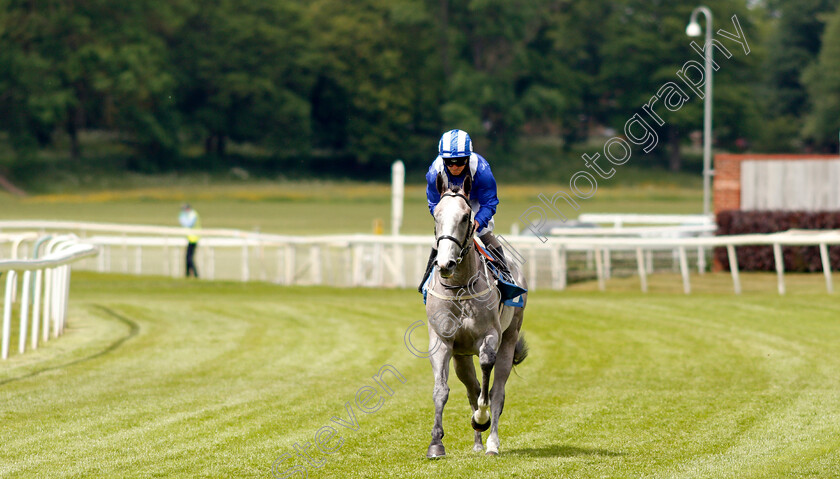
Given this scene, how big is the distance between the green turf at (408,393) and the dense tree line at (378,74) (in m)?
44.6

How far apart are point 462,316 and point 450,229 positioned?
601mm

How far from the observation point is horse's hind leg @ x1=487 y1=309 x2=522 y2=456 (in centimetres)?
622

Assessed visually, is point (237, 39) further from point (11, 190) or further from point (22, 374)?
point (22, 374)

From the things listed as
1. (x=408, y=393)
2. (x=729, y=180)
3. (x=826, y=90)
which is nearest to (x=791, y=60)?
(x=826, y=90)

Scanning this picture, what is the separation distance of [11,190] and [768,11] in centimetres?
6410

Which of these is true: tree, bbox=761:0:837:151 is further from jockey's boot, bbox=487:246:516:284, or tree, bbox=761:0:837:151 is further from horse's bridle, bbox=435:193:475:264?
horse's bridle, bbox=435:193:475:264

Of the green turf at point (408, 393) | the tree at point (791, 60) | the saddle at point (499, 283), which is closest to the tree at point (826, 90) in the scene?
the tree at point (791, 60)

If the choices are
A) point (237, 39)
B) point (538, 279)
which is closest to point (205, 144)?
point (237, 39)

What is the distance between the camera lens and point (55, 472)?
18.7 ft

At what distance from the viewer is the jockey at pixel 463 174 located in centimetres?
605

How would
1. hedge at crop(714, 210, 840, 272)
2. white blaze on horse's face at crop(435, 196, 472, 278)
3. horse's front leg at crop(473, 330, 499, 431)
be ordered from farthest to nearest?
hedge at crop(714, 210, 840, 272) < horse's front leg at crop(473, 330, 499, 431) < white blaze on horse's face at crop(435, 196, 472, 278)

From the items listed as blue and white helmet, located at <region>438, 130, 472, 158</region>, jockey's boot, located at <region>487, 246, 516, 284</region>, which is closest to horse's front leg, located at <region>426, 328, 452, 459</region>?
jockey's boot, located at <region>487, 246, 516, 284</region>

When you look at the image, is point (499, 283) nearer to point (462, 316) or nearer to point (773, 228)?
point (462, 316)

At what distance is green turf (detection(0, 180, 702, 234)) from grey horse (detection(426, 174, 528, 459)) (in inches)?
1431
